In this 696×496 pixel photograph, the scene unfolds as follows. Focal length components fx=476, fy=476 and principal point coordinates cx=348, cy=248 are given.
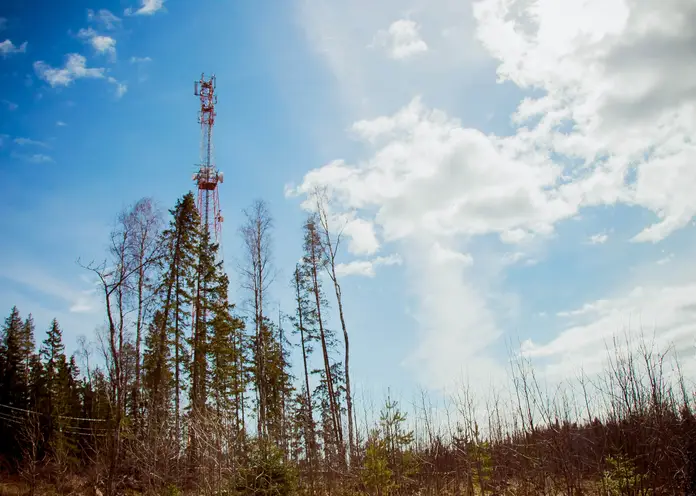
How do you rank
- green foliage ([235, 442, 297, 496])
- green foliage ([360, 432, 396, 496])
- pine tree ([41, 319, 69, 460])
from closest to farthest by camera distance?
green foliage ([235, 442, 297, 496]) < green foliage ([360, 432, 396, 496]) < pine tree ([41, 319, 69, 460])

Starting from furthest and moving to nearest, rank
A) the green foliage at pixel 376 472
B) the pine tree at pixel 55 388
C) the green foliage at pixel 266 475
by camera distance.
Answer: the pine tree at pixel 55 388, the green foliage at pixel 376 472, the green foliage at pixel 266 475

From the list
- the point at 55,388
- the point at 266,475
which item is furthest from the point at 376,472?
the point at 55,388

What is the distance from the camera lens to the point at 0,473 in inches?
1011

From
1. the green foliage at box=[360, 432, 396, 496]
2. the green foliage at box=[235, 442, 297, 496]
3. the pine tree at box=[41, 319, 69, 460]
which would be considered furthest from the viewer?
the pine tree at box=[41, 319, 69, 460]

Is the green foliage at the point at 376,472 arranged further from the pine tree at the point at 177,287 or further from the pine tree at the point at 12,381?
the pine tree at the point at 12,381

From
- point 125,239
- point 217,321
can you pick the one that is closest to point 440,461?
point 217,321

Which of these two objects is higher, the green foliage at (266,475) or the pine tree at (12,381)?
the pine tree at (12,381)

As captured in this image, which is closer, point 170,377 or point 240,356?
point 170,377

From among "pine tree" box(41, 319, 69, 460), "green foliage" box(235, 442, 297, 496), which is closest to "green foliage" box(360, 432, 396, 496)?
"green foliage" box(235, 442, 297, 496)

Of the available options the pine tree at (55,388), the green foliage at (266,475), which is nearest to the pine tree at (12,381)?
the pine tree at (55,388)

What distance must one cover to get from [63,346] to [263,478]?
31.4m

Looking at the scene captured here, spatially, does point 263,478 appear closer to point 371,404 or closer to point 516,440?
point 371,404

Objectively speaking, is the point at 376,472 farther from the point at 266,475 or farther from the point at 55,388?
the point at 55,388

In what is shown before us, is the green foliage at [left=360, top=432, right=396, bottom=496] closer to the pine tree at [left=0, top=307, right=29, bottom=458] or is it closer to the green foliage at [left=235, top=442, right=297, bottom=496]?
the green foliage at [left=235, top=442, right=297, bottom=496]
